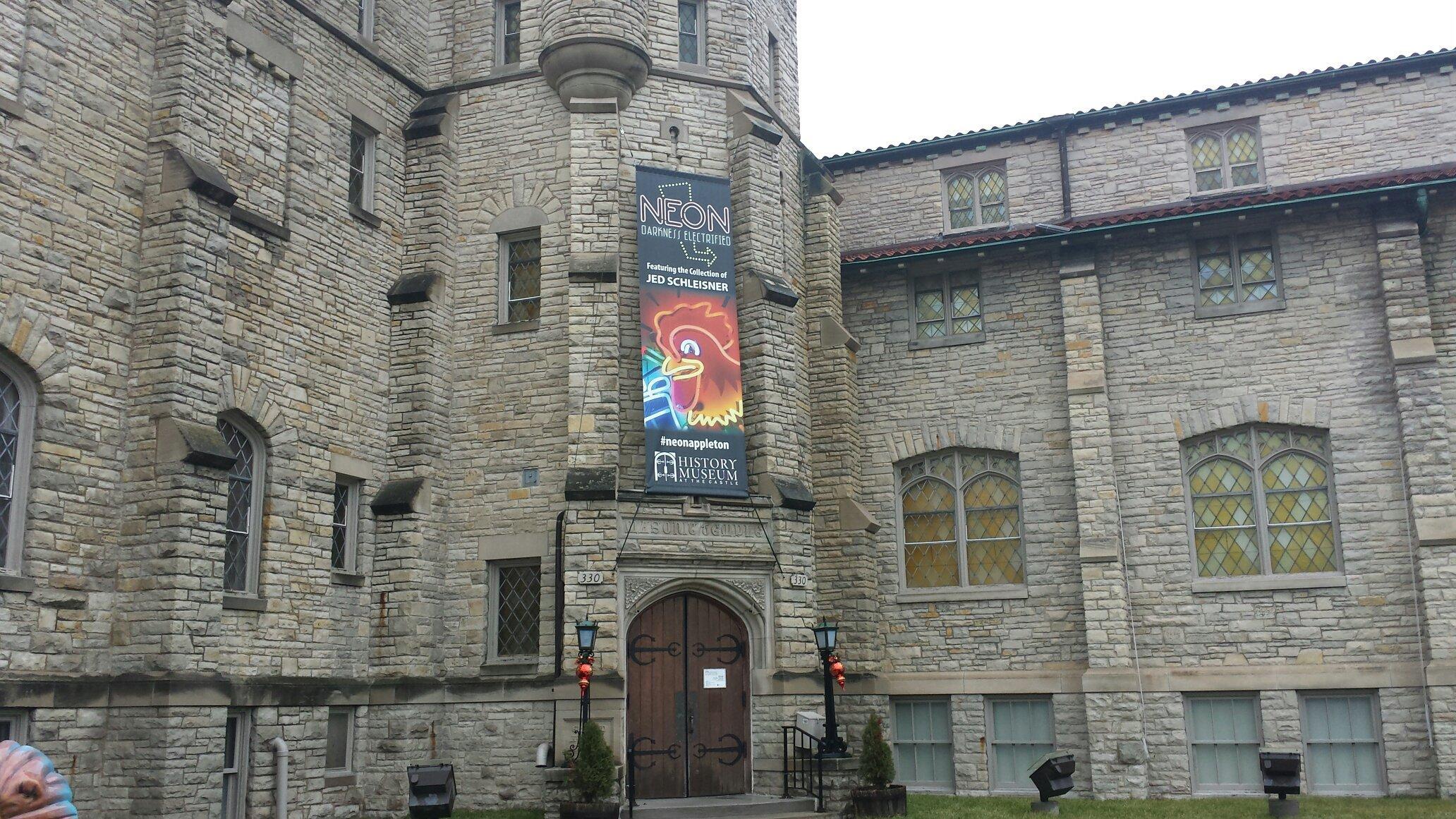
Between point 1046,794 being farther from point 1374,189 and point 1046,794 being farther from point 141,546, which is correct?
point 141,546

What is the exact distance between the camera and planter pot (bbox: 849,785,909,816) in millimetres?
15609

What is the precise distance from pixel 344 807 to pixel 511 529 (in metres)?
4.26

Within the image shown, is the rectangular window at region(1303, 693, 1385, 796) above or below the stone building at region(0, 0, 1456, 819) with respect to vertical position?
below

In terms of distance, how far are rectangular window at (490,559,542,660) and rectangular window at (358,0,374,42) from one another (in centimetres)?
818

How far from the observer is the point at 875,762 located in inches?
626

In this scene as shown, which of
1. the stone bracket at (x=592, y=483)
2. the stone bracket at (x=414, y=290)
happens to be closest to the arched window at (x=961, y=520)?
the stone bracket at (x=592, y=483)

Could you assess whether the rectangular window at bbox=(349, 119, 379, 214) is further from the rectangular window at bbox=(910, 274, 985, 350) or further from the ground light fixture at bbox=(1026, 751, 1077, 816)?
the ground light fixture at bbox=(1026, 751, 1077, 816)

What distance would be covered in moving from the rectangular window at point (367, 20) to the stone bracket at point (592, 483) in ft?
24.4

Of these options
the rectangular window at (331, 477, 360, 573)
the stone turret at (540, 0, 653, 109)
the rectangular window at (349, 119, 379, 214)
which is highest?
the stone turret at (540, 0, 653, 109)

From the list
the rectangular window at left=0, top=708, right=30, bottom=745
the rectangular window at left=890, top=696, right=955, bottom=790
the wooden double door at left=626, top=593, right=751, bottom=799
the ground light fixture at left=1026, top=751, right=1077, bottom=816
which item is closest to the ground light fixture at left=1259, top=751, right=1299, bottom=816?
the ground light fixture at left=1026, top=751, right=1077, bottom=816

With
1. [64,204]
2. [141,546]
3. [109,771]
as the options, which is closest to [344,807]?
[109,771]

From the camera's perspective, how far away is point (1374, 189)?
17578mm

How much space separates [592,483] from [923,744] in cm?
729

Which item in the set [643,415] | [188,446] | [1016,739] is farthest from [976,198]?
[188,446]
